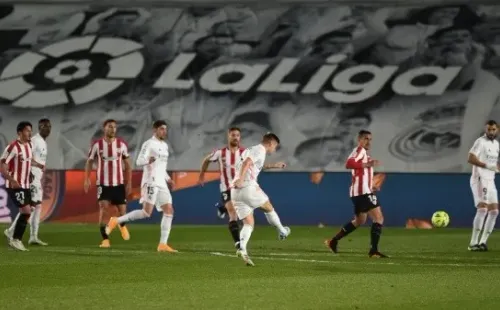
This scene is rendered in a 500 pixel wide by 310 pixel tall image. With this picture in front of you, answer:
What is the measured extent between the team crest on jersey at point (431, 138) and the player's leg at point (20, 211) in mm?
13093

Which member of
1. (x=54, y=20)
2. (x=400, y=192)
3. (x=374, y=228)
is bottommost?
(x=400, y=192)

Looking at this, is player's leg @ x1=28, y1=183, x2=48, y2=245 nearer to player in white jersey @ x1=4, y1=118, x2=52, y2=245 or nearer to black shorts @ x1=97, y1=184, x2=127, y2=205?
player in white jersey @ x1=4, y1=118, x2=52, y2=245

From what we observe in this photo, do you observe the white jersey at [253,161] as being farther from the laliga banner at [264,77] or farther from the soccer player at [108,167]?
the laliga banner at [264,77]

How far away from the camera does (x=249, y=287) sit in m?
10.9

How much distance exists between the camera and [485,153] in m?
18.2

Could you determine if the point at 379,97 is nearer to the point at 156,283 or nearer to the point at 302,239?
the point at 302,239

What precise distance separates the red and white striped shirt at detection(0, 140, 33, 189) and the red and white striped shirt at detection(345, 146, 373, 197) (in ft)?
15.4

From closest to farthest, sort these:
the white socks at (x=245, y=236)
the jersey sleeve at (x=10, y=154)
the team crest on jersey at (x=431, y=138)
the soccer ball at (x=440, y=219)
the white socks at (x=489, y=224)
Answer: the white socks at (x=245, y=236)
the jersey sleeve at (x=10, y=154)
the white socks at (x=489, y=224)
the soccer ball at (x=440, y=219)
the team crest on jersey at (x=431, y=138)

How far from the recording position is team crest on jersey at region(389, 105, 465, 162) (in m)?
28.1

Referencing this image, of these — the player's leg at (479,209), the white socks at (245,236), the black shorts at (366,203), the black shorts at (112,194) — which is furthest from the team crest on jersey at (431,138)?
the white socks at (245,236)

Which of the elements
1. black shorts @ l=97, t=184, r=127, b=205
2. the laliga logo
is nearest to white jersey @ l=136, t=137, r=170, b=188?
black shorts @ l=97, t=184, r=127, b=205

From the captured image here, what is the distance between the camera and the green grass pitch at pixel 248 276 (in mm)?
9664

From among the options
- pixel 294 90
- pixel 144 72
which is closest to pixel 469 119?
pixel 294 90

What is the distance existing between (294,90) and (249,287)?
1823 cm
